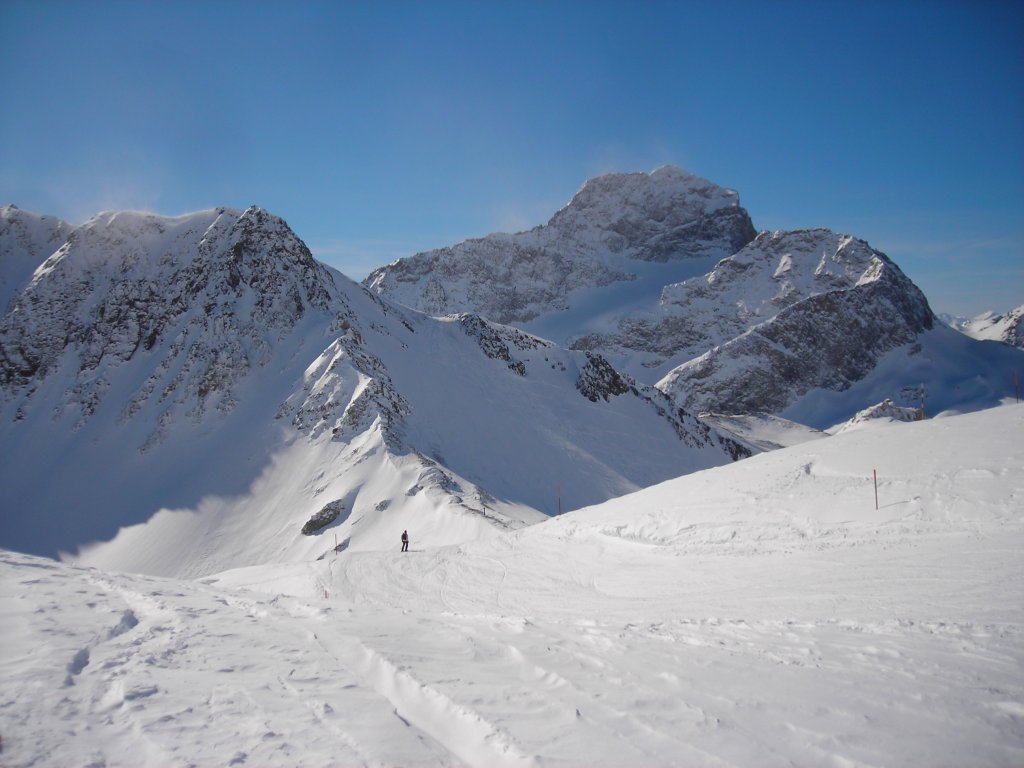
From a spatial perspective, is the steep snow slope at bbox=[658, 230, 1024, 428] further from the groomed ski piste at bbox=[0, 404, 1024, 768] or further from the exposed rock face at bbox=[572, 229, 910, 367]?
the groomed ski piste at bbox=[0, 404, 1024, 768]

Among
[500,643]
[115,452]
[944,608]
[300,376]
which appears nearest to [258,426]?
[300,376]

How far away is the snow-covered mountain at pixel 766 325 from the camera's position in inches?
4663

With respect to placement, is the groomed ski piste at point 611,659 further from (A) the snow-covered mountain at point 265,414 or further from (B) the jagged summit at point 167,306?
(B) the jagged summit at point 167,306

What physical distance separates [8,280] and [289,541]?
5660cm

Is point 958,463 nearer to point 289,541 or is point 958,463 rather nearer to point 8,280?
point 289,541

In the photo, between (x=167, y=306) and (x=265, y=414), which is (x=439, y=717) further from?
(x=167, y=306)

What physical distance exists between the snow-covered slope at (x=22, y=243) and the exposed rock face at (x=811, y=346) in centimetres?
10068

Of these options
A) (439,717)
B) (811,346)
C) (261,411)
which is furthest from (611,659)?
(811,346)

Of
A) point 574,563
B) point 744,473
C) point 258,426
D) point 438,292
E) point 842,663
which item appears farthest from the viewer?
point 438,292

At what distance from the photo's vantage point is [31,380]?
172 ft

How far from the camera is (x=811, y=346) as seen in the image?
126 m

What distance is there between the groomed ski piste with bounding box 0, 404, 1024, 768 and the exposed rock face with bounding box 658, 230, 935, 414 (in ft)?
347

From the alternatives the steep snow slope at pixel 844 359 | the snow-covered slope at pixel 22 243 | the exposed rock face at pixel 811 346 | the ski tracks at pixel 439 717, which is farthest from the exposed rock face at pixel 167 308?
the steep snow slope at pixel 844 359

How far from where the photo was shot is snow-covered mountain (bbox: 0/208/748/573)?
114 ft
